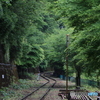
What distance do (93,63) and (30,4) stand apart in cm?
794

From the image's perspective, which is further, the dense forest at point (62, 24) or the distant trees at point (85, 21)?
the dense forest at point (62, 24)

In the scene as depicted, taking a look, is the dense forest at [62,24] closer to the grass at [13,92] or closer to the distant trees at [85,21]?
the distant trees at [85,21]

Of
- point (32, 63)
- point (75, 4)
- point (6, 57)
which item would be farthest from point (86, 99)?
point (32, 63)

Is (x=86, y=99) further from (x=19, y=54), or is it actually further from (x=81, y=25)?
(x=19, y=54)

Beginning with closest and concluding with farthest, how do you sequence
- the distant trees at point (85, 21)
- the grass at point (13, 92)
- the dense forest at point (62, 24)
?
the distant trees at point (85, 21) → the dense forest at point (62, 24) → the grass at point (13, 92)

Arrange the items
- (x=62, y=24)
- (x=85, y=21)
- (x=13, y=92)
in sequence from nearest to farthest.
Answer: (x=85, y=21) → (x=62, y=24) → (x=13, y=92)

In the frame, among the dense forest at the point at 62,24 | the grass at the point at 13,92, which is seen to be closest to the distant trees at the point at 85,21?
the dense forest at the point at 62,24

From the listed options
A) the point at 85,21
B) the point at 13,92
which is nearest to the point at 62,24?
the point at 85,21

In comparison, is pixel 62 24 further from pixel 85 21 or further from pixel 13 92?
pixel 13 92

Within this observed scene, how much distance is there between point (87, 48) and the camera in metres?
8.94

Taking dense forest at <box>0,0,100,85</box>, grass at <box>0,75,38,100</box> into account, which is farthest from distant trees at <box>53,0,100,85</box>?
grass at <box>0,75,38,100</box>

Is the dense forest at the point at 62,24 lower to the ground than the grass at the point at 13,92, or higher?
higher

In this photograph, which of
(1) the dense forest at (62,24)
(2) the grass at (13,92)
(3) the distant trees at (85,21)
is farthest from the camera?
(2) the grass at (13,92)

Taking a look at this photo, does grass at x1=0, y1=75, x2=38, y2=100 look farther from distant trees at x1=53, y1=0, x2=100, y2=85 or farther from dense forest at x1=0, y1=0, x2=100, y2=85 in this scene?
distant trees at x1=53, y1=0, x2=100, y2=85
